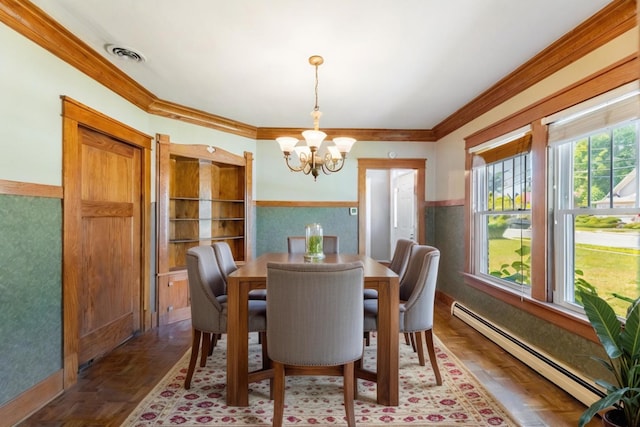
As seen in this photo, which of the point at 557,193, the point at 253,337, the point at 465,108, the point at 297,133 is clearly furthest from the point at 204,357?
the point at 465,108

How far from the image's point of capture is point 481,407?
2084mm

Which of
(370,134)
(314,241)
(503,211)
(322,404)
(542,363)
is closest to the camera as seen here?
(322,404)

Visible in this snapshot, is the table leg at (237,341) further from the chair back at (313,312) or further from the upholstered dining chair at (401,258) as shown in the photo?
the upholstered dining chair at (401,258)

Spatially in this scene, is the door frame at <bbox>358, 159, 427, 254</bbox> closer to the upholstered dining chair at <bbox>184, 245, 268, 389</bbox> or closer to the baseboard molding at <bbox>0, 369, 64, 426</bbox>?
the upholstered dining chair at <bbox>184, 245, 268, 389</bbox>

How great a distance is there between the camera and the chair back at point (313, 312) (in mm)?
1717

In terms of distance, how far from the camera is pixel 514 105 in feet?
9.76

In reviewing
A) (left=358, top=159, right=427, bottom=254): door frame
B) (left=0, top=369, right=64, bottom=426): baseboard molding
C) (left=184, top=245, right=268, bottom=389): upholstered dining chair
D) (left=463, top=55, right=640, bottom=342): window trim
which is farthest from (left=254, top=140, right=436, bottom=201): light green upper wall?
(left=0, top=369, right=64, bottom=426): baseboard molding

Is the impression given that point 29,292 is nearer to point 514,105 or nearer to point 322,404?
point 322,404

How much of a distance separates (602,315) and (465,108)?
9.03ft

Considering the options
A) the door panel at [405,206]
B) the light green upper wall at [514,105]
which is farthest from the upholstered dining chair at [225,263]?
the door panel at [405,206]

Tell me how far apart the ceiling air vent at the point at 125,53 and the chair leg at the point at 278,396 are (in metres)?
2.48

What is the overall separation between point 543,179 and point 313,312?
2.14 metres

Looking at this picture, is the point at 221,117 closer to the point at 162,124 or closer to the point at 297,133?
the point at 162,124

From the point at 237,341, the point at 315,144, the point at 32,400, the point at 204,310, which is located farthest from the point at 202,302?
the point at 315,144
